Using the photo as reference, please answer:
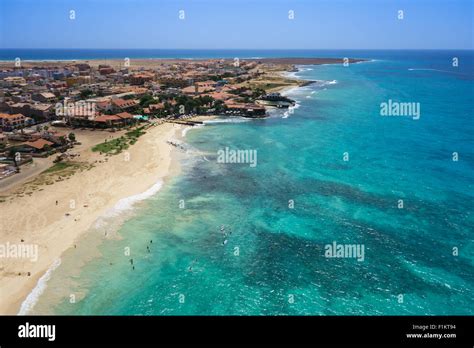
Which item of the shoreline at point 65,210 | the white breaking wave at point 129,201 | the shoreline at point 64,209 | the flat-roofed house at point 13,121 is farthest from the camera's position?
the flat-roofed house at point 13,121

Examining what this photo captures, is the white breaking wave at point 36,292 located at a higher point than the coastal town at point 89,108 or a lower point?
lower

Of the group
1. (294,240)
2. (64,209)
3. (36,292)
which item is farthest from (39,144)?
(294,240)

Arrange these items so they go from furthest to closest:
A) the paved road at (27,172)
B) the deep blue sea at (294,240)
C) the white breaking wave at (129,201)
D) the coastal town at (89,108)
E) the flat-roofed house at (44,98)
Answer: the flat-roofed house at (44,98), the coastal town at (89,108), the paved road at (27,172), the white breaking wave at (129,201), the deep blue sea at (294,240)

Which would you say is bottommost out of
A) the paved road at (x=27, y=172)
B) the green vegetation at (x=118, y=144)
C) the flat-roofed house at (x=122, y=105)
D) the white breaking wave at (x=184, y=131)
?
the paved road at (x=27, y=172)

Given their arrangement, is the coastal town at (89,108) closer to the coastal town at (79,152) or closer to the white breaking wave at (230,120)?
the coastal town at (79,152)

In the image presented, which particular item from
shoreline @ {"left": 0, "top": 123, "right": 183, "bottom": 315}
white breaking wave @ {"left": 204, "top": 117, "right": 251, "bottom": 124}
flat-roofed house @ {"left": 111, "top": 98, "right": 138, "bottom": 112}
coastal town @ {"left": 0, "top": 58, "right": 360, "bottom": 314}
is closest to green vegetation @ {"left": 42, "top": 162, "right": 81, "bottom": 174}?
coastal town @ {"left": 0, "top": 58, "right": 360, "bottom": 314}

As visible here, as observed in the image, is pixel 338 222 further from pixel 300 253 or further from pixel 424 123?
pixel 424 123

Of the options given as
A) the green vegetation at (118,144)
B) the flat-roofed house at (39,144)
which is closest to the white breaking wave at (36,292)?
the green vegetation at (118,144)
